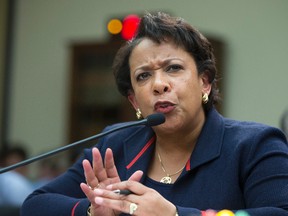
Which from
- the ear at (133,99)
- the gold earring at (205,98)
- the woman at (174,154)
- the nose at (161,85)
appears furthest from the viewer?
the ear at (133,99)

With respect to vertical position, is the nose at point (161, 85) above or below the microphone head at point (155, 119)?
above

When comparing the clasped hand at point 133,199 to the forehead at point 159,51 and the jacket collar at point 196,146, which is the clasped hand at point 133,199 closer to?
the jacket collar at point 196,146

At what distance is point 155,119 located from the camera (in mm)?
1974

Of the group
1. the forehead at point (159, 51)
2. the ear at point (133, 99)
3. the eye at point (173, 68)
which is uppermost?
the forehead at point (159, 51)

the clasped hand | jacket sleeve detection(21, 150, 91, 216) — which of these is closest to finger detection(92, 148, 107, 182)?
the clasped hand

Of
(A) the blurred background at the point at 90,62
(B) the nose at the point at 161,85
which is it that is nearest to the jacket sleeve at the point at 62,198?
(B) the nose at the point at 161,85

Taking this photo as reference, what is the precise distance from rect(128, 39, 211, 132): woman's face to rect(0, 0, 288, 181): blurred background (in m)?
2.99

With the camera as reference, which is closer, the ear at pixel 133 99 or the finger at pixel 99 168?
the finger at pixel 99 168

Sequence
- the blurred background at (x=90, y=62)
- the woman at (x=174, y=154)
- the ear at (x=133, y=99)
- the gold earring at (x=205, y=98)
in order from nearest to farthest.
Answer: the woman at (x=174, y=154) < the gold earring at (x=205, y=98) < the ear at (x=133, y=99) < the blurred background at (x=90, y=62)

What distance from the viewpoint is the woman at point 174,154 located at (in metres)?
1.88

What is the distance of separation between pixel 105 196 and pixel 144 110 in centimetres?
42

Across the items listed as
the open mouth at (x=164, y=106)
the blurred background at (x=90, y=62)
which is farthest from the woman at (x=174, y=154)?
the blurred background at (x=90, y=62)

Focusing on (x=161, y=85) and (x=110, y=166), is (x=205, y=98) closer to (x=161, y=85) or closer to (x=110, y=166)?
(x=161, y=85)

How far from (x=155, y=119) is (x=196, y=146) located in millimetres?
226
